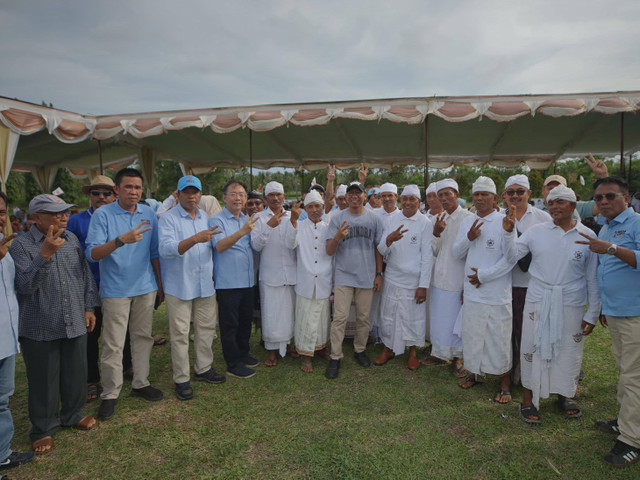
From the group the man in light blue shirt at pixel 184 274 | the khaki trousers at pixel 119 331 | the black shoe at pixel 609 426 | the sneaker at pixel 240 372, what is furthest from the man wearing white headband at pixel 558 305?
the khaki trousers at pixel 119 331

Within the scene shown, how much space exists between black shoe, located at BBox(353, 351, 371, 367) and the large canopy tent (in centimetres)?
329

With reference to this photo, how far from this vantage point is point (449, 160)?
9531 millimetres

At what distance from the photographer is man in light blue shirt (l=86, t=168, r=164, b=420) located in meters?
3.08

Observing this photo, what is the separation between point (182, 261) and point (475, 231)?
9.07 ft

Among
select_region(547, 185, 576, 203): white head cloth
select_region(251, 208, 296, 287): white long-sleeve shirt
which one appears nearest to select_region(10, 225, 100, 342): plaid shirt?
select_region(251, 208, 296, 287): white long-sleeve shirt

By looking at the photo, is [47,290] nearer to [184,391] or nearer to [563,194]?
[184,391]

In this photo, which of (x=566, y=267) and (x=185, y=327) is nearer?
(x=566, y=267)

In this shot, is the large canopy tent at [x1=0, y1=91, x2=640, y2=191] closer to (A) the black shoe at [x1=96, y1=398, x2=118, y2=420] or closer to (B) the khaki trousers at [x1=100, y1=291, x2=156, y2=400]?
(B) the khaki trousers at [x1=100, y1=291, x2=156, y2=400]

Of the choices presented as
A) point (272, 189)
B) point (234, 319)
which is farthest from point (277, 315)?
point (272, 189)

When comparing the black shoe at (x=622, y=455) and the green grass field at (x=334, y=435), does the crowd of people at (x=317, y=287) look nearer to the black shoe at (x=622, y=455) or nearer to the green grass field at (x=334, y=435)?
the black shoe at (x=622, y=455)

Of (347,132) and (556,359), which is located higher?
(347,132)

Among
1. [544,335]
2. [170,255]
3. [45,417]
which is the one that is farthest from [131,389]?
[544,335]

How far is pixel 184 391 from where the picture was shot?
11.3ft

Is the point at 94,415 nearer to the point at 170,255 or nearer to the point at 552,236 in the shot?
the point at 170,255
